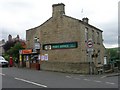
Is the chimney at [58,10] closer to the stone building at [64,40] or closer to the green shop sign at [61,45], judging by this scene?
the stone building at [64,40]

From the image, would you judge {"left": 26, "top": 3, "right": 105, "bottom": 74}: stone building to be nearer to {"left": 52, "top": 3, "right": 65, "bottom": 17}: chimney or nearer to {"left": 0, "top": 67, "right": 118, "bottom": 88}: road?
{"left": 52, "top": 3, "right": 65, "bottom": 17}: chimney

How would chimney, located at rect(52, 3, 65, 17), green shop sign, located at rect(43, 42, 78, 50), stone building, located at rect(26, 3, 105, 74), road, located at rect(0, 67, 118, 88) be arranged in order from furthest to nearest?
1. chimney, located at rect(52, 3, 65, 17)
2. green shop sign, located at rect(43, 42, 78, 50)
3. stone building, located at rect(26, 3, 105, 74)
4. road, located at rect(0, 67, 118, 88)

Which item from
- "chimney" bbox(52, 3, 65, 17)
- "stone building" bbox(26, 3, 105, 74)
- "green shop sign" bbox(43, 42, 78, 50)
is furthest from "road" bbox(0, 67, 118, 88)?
"chimney" bbox(52, 3, 65, 17)

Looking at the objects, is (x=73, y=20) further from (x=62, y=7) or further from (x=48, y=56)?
(x=48, y=56)

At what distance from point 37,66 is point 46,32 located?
4853 mm

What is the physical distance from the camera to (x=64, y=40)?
3356cm

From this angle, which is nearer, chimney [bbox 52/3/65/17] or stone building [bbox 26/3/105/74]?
stone building [bbox 26/3/105/74]

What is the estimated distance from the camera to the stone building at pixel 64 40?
104ft

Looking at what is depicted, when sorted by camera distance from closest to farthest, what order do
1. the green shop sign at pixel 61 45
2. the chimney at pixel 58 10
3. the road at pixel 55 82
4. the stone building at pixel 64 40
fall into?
1. the road at pixel 55 82
2. the stone building at pixel 64 40
3. the green shop sign at pixel 61 45
4. the chimney at pixel 58 10

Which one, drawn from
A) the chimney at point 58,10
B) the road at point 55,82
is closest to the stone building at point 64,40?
the chimney at point 58,10

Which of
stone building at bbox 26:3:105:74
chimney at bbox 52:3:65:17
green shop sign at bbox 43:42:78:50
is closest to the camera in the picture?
stone building at bbox 26:3:105:74

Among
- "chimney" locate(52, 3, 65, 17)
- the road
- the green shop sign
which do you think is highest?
"chimney" locate(52, 3, 65, 17)

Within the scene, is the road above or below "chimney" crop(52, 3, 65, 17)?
below

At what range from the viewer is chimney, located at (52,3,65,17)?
34188 mm
